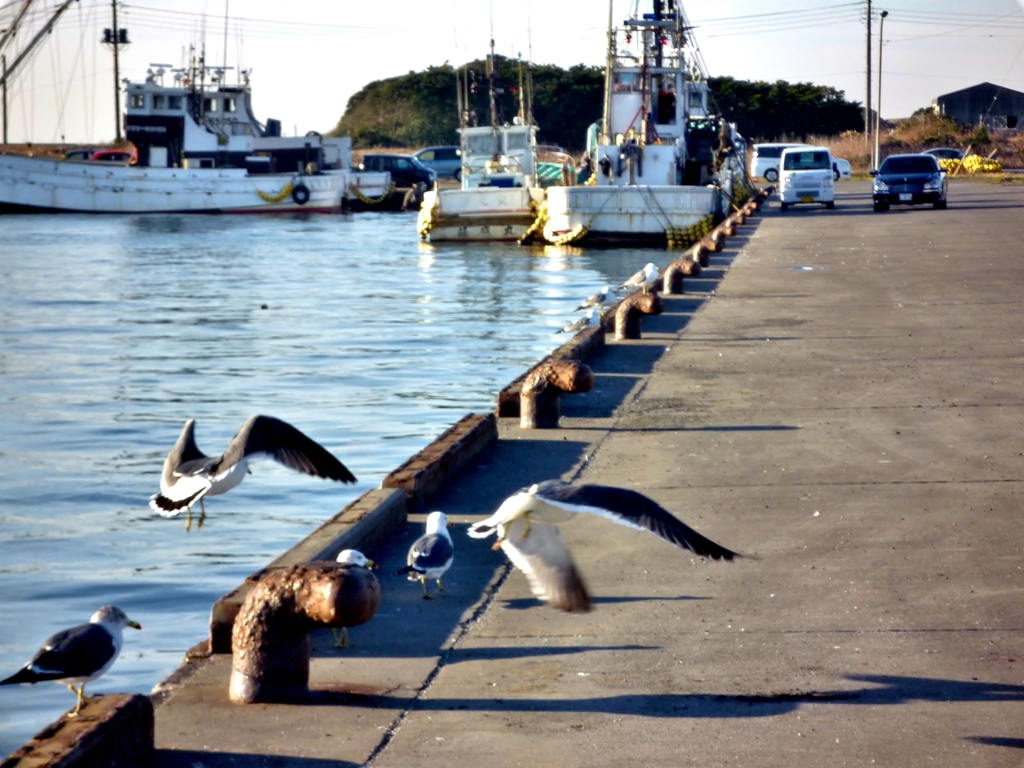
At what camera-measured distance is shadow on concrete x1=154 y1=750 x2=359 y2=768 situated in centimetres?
447

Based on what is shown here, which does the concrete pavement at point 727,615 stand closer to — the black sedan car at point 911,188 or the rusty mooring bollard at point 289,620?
the rusty mooring bollard at point 289,620

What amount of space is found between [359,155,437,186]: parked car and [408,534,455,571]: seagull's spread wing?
5713cm

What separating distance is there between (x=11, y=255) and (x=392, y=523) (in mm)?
32516

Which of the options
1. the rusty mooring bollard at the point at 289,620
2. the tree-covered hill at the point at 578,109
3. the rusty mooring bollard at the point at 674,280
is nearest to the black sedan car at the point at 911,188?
the rusty mooring bollard at the point at 674,280

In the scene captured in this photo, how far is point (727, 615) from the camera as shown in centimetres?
586

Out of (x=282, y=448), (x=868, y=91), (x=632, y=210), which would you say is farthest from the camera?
(x=868, y=91)

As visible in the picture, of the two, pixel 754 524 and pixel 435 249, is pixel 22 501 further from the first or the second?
pixel 435 249

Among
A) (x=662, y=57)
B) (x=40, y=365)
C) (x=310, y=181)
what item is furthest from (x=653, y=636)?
(x=310, y=181)

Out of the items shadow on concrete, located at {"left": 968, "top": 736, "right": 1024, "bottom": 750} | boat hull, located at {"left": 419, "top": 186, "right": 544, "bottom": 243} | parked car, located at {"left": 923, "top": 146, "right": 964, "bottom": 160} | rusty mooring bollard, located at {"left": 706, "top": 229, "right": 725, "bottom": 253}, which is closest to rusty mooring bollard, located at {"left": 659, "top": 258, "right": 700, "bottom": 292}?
rusty mooring bollard, located at {"left": 706, "top": 229, "right": 725, "bottom": 253}

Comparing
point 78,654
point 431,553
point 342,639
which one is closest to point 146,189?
point 431,553

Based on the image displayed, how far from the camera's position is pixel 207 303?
25422 mm

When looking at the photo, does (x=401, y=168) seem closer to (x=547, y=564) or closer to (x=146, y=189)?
(x=146, y=189)

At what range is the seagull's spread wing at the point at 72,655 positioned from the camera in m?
4.54

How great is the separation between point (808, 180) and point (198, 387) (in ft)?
90.4
